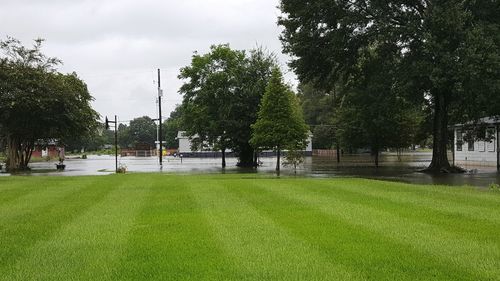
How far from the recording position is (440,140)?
116 ft

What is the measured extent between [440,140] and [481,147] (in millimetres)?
11307

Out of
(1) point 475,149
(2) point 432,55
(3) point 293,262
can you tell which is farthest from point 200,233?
(1) point 475,149

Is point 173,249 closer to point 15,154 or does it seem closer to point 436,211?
point 436,211

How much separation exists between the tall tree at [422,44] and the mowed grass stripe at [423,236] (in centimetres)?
1891

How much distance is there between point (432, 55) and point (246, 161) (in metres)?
19.7

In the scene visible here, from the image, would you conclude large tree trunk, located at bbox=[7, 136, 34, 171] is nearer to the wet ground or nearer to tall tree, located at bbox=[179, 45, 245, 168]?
the wet ground

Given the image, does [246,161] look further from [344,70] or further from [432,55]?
[432,55]

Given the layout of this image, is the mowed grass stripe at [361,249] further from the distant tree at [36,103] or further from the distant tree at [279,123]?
the distant tree at [36,103]

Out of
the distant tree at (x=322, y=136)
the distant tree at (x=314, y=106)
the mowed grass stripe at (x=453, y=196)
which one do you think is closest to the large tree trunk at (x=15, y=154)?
the mowed grass stripe at (x=453, y=196)

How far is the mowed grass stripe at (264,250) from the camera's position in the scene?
624cm

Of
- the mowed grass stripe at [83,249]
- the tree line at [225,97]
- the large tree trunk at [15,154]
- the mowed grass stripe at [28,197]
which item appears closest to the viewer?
the mowed grass stripe at [83,249]

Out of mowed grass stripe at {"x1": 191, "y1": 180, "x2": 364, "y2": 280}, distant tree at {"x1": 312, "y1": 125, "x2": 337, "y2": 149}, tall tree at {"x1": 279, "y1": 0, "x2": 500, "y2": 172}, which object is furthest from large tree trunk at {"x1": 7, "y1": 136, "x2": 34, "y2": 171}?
distant tree at {"x1": 312, "y1": 125, "x2": 337, "y2": 149}

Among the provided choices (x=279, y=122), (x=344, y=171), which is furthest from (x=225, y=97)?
(x=344, y=171)

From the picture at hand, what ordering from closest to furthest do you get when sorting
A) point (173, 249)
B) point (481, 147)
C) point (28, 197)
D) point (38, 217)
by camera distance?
point (173, 249) → point (38, 217) → point (28, 197) → point (481, 147)
